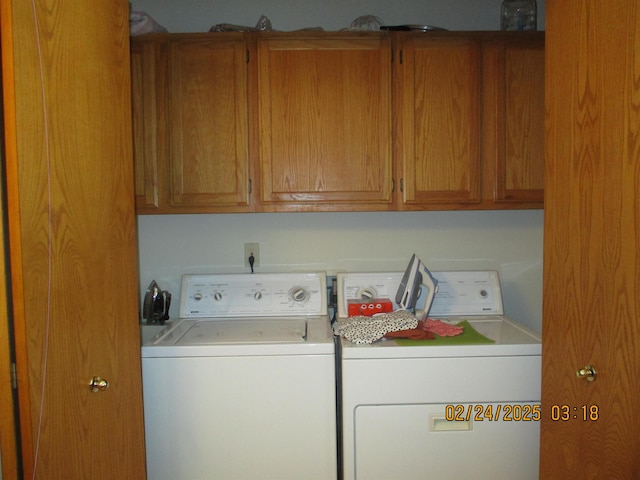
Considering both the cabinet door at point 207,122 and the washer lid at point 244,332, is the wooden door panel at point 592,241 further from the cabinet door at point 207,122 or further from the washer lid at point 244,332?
the cabinet door at point 207,122

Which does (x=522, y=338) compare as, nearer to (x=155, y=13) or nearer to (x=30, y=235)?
(x=30, y=235)

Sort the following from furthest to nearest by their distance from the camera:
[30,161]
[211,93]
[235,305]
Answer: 1. [235,305]
2. [211,93]
3. [30,161]

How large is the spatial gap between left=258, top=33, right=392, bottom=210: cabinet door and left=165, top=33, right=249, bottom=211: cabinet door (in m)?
0.09

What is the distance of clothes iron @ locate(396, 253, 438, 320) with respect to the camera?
68.0 inches

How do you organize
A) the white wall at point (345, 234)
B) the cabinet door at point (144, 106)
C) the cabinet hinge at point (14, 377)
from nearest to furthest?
the cabinet hinge at point (14, 377) → the cabinet door at point (144, 106) → the white wall at point (345, 234)

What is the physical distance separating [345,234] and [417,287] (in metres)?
0.49

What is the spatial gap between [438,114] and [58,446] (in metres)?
1.65

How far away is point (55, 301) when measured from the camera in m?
0.88

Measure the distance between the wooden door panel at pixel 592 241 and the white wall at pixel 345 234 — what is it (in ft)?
3.20

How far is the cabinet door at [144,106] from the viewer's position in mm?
1691

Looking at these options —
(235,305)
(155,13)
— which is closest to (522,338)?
(235,305)

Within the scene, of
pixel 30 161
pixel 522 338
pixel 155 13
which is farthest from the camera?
pixel 155 13

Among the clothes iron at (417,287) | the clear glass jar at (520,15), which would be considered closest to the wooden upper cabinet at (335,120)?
the clear glass jar at (520,15)

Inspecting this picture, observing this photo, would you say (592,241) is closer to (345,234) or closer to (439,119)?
(439,119)
